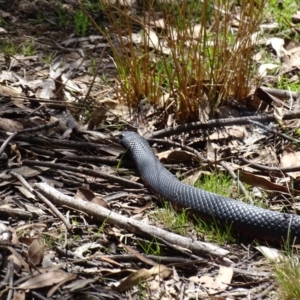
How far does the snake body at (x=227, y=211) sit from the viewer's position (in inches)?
131

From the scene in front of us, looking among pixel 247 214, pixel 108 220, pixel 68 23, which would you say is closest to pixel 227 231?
pixel 247 214

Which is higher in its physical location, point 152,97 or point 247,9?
point 247,9

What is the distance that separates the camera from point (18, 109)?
4473mm

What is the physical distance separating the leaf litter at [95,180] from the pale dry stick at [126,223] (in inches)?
0.9

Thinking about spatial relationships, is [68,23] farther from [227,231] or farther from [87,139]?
[227,231]

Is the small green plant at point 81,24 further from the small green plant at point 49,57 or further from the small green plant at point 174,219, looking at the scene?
the small green plant at point 174,219

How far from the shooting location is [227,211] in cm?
344

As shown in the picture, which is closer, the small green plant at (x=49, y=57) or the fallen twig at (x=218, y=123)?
the fallen twig at (x=218, y=123)

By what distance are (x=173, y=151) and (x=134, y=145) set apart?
0.72ft

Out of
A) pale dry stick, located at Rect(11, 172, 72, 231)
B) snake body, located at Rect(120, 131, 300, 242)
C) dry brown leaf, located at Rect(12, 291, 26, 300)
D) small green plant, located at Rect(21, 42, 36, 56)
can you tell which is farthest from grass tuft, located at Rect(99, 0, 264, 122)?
dry brown leaf, located at Rect(12, 291, 26, 300)

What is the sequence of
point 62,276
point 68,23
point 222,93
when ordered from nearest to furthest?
point 62,276 < point 222,93 < point 68,23

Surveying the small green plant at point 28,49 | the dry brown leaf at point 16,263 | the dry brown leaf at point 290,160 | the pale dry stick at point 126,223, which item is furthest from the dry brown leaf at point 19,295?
the small green plant at point 28,49

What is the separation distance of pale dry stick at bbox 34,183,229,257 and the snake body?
0.21 meters

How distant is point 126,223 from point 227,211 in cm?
48
